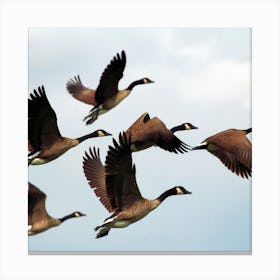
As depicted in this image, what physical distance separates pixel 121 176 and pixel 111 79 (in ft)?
1.97

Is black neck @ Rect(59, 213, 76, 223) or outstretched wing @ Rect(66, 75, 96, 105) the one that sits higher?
outstretched wing @ Rect(66, 75, 96, 105)

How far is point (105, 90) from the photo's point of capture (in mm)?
3992

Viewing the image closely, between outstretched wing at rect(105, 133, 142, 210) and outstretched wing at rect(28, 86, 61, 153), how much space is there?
1.25ft

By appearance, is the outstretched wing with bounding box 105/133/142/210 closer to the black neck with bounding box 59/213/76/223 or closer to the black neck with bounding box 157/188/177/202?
the black neck with bounding box 157/188/177/202

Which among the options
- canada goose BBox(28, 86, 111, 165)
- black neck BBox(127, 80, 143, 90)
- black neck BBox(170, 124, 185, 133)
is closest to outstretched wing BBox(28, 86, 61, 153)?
canada goose BBox(28, 86, 111, 165)

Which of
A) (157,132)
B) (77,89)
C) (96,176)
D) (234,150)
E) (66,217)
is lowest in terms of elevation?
(66,217)

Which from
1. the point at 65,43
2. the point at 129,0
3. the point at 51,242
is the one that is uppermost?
the point at 129,0

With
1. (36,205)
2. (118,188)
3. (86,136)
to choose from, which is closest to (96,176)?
(118,188)

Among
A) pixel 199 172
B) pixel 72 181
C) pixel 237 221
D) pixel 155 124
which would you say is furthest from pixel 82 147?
pixel 237 221

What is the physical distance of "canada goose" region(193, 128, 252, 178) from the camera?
392 cm

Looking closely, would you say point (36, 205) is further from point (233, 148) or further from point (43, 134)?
point (233, 148)
